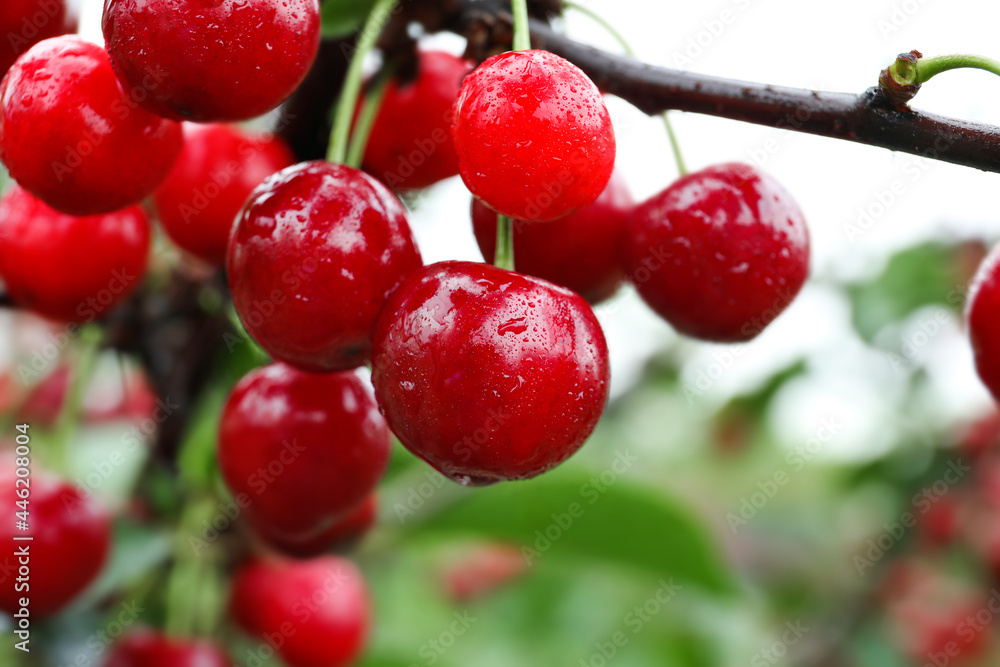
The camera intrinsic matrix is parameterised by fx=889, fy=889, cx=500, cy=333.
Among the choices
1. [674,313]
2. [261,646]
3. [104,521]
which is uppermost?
[674,313]

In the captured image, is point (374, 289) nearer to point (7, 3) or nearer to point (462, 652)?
point (7, 3)

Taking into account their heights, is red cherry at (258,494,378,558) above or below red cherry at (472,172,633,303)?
below

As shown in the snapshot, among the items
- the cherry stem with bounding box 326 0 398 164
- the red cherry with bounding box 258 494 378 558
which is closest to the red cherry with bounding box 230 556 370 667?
the red cherry with bounding box 258 494 378 558

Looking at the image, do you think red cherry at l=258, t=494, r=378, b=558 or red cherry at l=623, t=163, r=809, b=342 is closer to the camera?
red cherry at l=623, t=163, r=809, b=342

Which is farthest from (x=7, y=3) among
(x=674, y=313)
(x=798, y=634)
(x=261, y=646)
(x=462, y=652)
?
(x=798, y=634)

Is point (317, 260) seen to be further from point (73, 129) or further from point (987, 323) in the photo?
point (987, 323)

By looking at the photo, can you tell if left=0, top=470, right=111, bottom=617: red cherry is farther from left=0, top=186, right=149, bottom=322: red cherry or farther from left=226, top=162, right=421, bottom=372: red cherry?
left=226, top=162, right=421, bottom=372: red cherry
